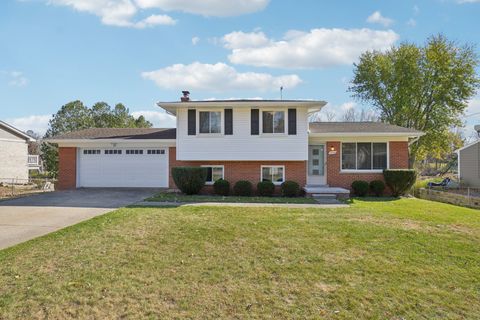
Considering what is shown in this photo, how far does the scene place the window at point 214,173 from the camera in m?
15.8

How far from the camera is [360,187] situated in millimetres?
14820

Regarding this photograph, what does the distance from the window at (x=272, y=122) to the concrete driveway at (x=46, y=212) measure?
21.2 feet

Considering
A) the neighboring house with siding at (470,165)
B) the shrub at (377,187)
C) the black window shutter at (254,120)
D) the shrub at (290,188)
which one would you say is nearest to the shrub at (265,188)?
the shrub at (290,188)

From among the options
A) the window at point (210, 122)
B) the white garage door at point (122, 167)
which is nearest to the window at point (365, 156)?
the window at point (210, 122)

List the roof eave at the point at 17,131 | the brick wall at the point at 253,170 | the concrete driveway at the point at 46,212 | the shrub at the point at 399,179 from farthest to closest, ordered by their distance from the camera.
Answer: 1. the roof eave at the point at 17,131
2. the brick wall at the point at 253,170
3. the shrub at the point at 399,179
4. the concrete driveway at the point at 46,212

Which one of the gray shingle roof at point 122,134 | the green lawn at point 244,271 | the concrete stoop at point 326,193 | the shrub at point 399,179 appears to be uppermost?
the gray shingle roof at point 122,134

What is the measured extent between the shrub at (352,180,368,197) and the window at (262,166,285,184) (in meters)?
3.31

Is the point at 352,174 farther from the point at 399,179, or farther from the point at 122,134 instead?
the point at 122,134

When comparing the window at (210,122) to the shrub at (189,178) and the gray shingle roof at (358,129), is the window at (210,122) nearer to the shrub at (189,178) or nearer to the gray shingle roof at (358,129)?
the shrub at (189,178)

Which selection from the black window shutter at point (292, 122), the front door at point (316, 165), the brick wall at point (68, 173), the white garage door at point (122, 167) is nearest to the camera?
the black window shutter at point (292, 122)

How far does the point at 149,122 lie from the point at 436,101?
26.9m

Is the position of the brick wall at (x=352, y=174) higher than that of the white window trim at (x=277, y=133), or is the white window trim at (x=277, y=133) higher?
the white window trim at (x=277, y=133)

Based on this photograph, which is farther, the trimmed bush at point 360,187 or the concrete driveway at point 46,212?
the trimmed bush at point 360,187

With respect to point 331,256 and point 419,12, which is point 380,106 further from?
point 331,256
